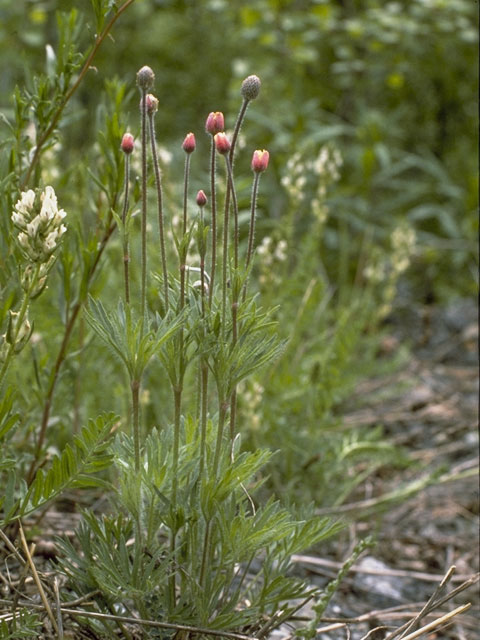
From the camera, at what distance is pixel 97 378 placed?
229 centimetres

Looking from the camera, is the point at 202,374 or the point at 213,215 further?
the point at 202,374

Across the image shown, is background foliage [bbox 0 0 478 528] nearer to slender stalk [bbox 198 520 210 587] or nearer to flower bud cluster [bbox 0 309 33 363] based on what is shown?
flower bud cluster [bbox 0 309 33 363]

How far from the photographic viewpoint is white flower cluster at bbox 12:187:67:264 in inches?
42.5

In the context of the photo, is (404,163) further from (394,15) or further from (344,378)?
(344,378)

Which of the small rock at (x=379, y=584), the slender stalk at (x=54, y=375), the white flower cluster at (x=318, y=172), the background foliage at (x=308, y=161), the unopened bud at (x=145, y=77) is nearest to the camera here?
the unopened bud at (x=145, y=77)

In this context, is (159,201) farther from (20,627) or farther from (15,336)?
(20,627)

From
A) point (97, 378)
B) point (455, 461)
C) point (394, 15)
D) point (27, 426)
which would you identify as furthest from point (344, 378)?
point (394, 15)

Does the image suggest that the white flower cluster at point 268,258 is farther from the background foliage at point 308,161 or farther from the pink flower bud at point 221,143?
the pink flower bud at point 221,143

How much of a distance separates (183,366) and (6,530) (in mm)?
649

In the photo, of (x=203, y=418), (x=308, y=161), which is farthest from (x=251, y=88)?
(x=308, y=161)

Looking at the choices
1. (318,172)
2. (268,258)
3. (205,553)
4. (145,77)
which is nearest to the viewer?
(145,77)

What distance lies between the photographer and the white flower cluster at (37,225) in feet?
3.54

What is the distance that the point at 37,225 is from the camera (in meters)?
1.08

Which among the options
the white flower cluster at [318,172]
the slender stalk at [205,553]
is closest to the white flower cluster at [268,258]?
the white flower cluster at [318,172]
